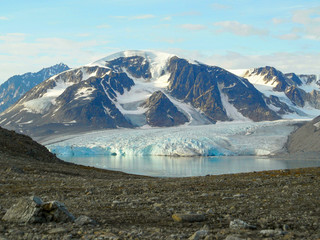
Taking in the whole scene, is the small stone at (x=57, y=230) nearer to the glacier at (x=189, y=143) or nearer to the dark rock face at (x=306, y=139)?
the glacier at (x=189, y=143)

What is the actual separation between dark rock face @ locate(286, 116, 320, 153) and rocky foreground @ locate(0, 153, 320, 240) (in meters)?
84.4

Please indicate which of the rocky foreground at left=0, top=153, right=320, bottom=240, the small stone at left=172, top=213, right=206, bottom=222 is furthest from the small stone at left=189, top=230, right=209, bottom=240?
the small stone at left=172, top=213, right=206, bottom=222

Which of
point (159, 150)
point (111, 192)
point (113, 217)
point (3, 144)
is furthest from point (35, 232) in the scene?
point (159, 150)

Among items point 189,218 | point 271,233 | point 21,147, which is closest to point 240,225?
point 271,233

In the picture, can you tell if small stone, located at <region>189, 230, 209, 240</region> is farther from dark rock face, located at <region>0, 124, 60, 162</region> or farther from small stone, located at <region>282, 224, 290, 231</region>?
dark rock face, located at <region>0, 124, 60, 162</region>

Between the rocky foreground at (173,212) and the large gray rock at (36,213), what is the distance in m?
0.12

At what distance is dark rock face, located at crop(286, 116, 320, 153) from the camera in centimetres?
9650

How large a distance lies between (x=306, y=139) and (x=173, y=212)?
323 feet

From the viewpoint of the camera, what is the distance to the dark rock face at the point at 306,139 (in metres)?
96.5

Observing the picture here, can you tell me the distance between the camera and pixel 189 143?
9125 centimetres

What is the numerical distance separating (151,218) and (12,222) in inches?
101

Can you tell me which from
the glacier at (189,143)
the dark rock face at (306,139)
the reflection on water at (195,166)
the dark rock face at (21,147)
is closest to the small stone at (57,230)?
the dark rock face at (21,147)

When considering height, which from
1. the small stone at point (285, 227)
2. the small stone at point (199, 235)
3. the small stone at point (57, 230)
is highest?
the small stone at point (57, 230)

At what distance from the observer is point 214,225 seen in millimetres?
8047
